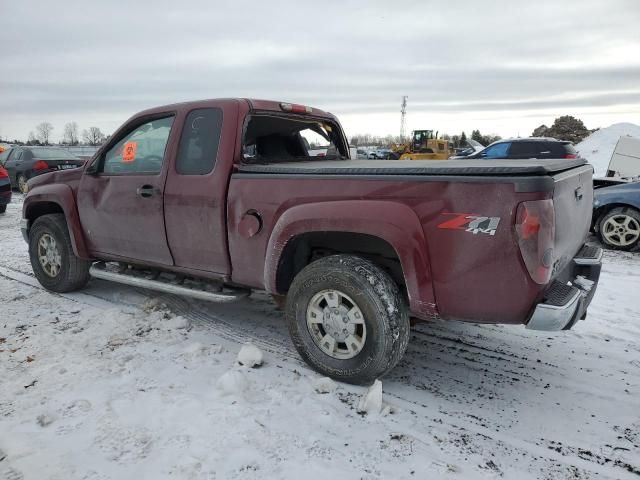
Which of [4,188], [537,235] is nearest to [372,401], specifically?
[537,235]

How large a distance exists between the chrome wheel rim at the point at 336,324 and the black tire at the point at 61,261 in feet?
10.0

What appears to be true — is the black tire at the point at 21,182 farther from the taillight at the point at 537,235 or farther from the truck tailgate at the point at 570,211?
the taillight at the point at 537,235

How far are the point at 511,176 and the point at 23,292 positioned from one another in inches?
201

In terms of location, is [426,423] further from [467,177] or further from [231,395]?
[467,177]

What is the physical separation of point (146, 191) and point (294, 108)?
4.92 ft

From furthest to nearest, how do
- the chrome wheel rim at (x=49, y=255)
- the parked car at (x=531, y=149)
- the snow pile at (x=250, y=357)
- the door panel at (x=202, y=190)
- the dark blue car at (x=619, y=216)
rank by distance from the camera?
the parked car at (x=531, y=149)
the dark blue car at (x=619, y=216)
the chrome wheel rim at (x=49, y=255)
the door panel at (x=202, y=190)
the snow pile at (x=250, y=357)

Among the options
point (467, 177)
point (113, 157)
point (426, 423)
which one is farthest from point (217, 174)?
point (426, 423)

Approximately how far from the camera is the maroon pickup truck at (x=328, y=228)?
2592mm

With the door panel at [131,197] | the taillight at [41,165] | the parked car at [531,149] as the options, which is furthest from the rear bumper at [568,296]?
the taillight at [41,165]

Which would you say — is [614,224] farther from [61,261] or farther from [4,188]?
[4,188]

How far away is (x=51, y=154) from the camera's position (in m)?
14.9

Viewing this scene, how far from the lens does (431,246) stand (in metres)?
2.73

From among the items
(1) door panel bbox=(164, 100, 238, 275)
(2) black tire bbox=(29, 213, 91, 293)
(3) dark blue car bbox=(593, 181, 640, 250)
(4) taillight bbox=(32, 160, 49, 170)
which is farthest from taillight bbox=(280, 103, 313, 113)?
(4) taillight bbox=(32, 160, 49, 170)

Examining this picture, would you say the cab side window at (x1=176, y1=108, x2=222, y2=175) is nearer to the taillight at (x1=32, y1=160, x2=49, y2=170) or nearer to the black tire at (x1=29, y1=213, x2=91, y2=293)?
the black tire at (x1=29, y1=213, x2=91, y2=293)
